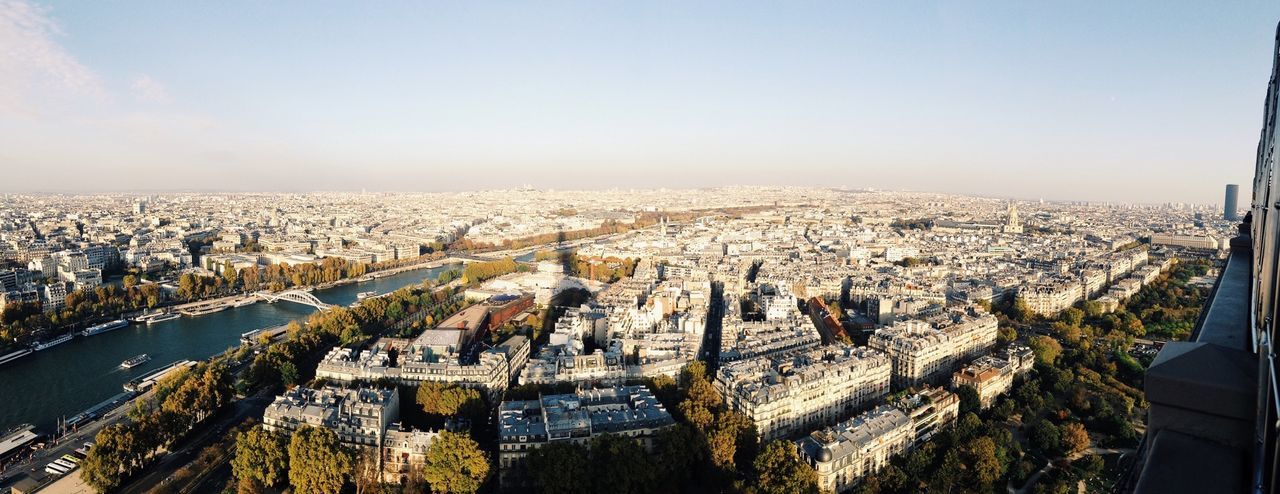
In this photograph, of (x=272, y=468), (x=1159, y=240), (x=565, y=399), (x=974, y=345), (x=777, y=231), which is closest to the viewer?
(x=272, y=468)

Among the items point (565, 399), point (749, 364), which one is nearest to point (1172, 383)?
point (565, 399)

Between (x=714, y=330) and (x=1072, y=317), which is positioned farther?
(x=714, y=330)

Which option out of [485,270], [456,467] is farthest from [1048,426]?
[485,270]

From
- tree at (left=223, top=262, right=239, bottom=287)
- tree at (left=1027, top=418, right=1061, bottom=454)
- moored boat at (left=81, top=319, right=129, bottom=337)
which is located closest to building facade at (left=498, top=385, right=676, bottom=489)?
tree at (left=1027, top=418, right=1061, bottom=454)

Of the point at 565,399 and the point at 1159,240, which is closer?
the point at 565,399

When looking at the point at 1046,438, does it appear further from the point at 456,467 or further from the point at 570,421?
the point at 456,467

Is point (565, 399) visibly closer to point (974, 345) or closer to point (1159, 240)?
point (974, 345)
